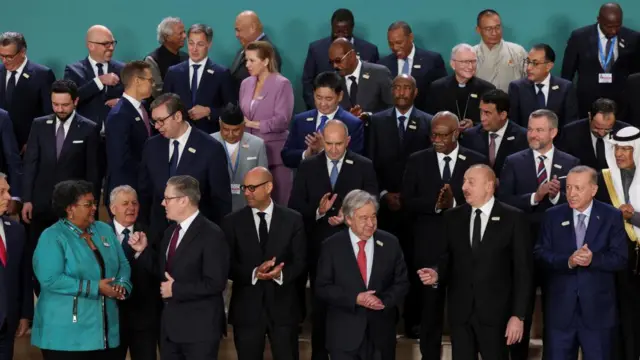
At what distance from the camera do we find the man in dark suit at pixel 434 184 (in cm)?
846

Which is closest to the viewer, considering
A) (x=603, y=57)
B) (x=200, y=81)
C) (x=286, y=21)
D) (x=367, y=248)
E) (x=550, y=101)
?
(x=367, y=248)

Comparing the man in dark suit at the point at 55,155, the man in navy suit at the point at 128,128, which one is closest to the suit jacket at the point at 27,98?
the man in dark suit at the point at 55,155

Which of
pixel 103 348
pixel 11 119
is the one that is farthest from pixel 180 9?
pixel 103 348

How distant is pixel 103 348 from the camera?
7480 mm

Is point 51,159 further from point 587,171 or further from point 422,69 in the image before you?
point 587,171

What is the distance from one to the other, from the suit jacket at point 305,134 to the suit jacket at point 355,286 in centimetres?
124

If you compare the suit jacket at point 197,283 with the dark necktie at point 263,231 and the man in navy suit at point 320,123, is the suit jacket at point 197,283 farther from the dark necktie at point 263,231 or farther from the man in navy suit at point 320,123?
the man in navy suit at point 320,123

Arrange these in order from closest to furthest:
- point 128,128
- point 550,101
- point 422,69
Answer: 1. point 128,128
2. point 550,101
3. point 422,69

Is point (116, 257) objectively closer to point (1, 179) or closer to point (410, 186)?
point (1, 179)

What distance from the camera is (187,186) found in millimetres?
7539

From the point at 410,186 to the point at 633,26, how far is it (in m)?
3.57

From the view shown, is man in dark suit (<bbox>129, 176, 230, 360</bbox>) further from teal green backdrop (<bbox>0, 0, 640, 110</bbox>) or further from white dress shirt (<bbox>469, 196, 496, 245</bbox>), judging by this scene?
teal green backdrop (<bbox>0, 0, 640, 110</bbox>)

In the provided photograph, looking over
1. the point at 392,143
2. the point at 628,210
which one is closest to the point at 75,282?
the point at 392,143

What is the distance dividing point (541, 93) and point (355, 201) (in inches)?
98.0
